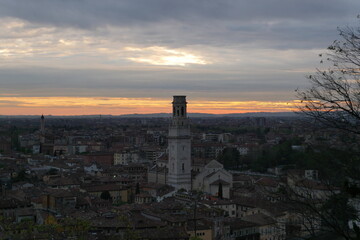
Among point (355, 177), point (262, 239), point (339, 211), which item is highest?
point (355, 177)

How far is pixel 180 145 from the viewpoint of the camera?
138ft

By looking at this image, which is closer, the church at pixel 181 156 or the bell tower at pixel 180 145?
the church at pixel 181 156

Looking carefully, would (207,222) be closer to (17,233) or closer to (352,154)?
(17,233)

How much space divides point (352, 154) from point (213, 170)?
1344 inches

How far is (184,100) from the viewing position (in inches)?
1656

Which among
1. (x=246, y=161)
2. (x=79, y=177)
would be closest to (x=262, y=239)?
(x=79, y=177)

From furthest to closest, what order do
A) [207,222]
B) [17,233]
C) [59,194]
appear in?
[59,194], [207,222], [17,233]

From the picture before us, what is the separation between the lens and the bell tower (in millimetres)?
41906

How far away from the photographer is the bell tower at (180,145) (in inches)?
1650

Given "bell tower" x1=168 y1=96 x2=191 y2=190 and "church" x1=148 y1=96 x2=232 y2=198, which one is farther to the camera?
"bell tower" x1=168 y1=96 x2=191 y2=190

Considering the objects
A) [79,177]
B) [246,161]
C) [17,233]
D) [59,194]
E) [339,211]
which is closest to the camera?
[339,211]

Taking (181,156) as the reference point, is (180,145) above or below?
above

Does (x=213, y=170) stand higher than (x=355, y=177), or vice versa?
(x=355, y=177)

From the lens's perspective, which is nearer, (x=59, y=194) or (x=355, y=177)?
(x=355, y=177)
